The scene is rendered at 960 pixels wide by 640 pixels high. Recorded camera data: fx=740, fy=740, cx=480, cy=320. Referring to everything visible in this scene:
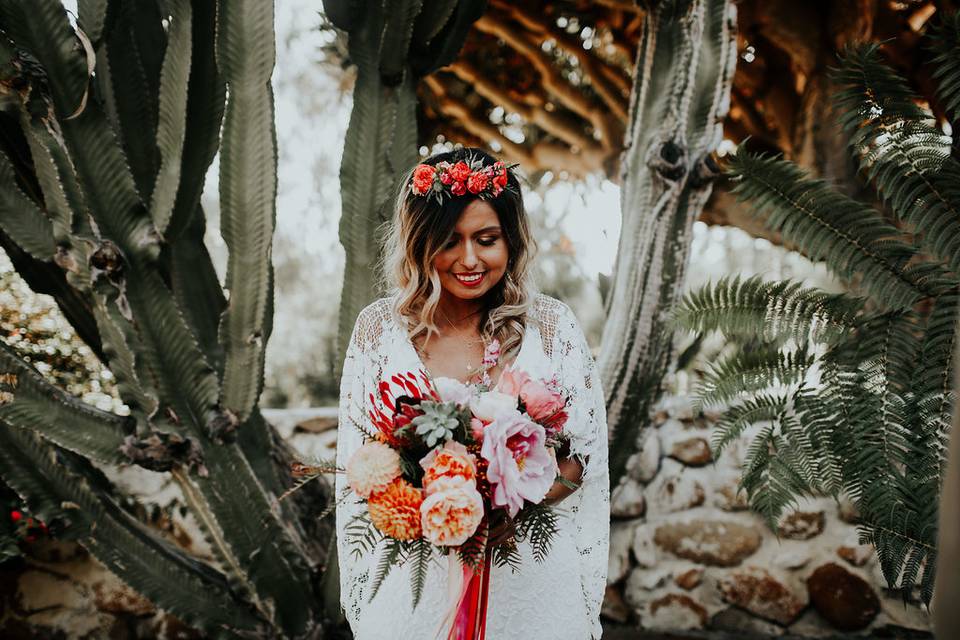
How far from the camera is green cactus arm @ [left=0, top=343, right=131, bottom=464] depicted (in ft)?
8.09

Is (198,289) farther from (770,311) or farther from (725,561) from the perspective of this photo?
(725,561)

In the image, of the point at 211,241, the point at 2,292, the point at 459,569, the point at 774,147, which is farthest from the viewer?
the point at 211,241

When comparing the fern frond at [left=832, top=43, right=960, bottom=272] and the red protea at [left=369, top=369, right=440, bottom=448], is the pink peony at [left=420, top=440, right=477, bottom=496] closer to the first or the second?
the red protea at [left=369, top=369, right=440, bottom=448]

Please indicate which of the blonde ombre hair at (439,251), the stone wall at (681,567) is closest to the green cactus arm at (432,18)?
the blonde ombre hair at (439,251)

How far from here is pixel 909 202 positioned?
2.21 meters

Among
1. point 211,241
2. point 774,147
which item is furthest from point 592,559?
point 211,241

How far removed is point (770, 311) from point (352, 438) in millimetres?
1426

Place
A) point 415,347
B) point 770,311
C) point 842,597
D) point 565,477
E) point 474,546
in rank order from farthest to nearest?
point 842,597 < point 770,311 < point 415,347 < point 565,477 < point 474,546

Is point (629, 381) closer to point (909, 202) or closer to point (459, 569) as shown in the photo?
point (909, 202)

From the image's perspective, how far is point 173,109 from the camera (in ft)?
8.31

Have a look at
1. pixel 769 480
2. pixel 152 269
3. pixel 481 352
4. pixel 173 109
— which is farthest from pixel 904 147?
pixel 152 269

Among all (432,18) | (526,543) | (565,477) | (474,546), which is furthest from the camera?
(432,18)

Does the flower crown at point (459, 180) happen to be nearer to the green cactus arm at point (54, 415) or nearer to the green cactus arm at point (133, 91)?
the green cactus arm at point (133, 91)

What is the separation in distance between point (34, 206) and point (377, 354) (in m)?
1.35
